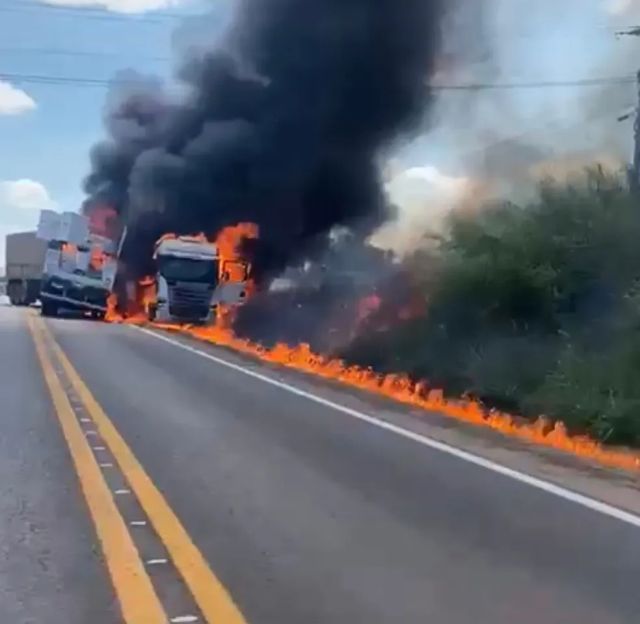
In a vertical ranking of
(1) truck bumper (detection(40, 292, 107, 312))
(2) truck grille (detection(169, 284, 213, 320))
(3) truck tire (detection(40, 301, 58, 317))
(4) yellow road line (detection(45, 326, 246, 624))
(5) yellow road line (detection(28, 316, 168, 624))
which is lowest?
(5) yellow road line (detection(28, 316, 168, 624))

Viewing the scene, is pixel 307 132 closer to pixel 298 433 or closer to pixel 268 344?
pixel 268 344

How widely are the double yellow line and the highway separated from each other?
0.02 meters

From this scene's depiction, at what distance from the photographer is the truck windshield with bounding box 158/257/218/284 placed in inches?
1261

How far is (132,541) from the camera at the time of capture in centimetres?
603

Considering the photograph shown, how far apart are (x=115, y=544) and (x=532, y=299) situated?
12742 millimetres

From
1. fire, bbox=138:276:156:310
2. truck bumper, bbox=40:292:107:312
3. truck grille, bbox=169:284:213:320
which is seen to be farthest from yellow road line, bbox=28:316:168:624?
truck bumper, bbox=40:292:107:312

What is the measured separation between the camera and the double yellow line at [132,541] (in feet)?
15.8

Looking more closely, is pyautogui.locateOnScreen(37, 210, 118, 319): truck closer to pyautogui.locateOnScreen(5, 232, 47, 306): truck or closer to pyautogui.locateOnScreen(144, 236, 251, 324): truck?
pyautogui.locateOnScreen(144, 236, 251, 324): truck

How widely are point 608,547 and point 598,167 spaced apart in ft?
42.0

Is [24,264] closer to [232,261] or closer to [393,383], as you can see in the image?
[232,261]

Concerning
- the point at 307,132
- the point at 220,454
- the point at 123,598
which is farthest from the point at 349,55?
the point at 123,598

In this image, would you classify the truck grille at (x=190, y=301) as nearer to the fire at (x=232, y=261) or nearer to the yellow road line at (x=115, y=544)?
the fire at (x=232, y=261)

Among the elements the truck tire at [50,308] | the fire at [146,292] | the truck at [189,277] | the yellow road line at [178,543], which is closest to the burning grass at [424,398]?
the truck at [189,277]

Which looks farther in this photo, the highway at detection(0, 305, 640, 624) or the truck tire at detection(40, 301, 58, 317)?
the truck tire at detection(40, 301, 58, 317)
